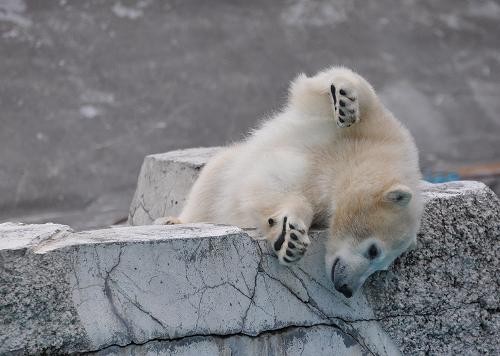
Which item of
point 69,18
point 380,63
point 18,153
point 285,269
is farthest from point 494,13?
point 285,269

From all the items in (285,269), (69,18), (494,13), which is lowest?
(494,13)

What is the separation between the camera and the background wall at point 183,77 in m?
7.54

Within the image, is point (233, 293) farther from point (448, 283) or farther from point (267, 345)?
point (448, 283)

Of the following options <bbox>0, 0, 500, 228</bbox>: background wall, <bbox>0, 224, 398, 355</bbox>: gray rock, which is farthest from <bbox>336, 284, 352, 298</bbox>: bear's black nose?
<bbox>0, 0, 500, 228</bbox>: background wall

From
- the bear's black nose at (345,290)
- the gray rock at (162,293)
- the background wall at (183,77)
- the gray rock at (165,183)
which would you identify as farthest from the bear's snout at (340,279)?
the background wall at (183,77)

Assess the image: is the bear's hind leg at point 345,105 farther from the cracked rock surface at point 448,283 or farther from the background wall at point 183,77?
the background wall at point 183,77

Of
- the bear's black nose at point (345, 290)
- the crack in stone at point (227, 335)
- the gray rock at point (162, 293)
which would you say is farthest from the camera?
the bear's black nose at point (345, 290)

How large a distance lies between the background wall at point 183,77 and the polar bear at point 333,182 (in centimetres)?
268

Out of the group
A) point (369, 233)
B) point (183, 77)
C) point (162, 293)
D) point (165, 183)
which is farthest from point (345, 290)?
point (183, 77)

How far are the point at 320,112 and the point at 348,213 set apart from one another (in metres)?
0.62

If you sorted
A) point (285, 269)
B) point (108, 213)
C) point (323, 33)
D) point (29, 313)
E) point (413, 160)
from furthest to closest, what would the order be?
point (323, 33) < point (108, 213) < point (413, 160) < point (285, 269) < point (29, 313)

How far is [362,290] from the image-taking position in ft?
11.8

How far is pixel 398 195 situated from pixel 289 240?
0.45 metres

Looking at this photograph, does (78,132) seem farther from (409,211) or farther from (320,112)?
(409,211)
